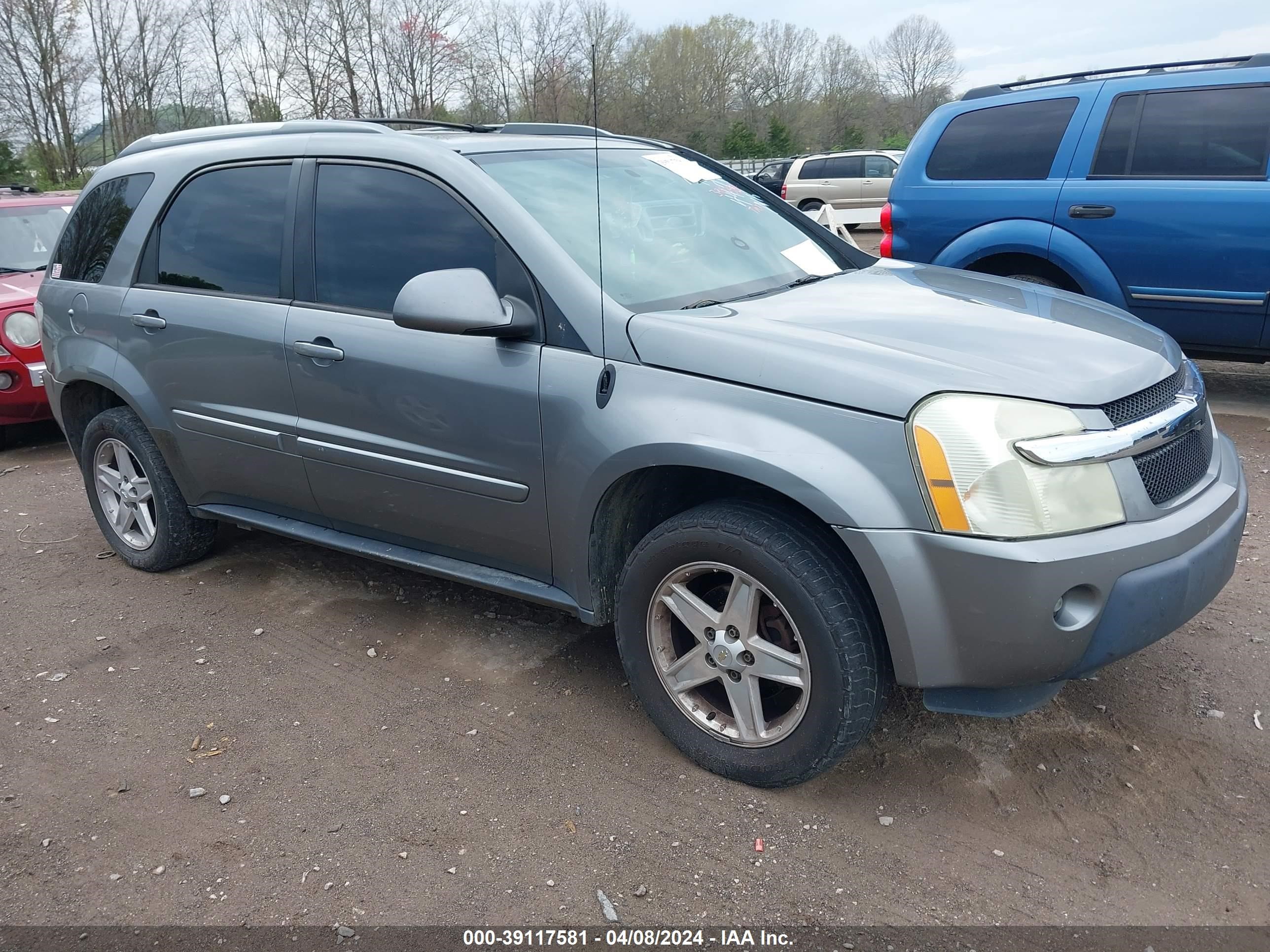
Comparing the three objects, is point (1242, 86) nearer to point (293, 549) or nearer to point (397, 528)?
point (397, 528)

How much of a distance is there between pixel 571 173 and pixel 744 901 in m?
2.29

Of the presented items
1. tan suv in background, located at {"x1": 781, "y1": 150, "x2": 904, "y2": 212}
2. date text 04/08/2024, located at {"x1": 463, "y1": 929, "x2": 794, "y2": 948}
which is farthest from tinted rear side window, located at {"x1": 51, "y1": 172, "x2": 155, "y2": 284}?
tan suv in background, located at {"x1": 781, "y1": 150, "x2": 904, "y2": 212}

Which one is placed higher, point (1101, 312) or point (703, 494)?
point (1101, 312)

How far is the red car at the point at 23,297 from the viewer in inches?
256

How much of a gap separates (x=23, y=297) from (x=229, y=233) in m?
3.77

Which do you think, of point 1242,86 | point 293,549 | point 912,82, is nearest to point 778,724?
point 293,549

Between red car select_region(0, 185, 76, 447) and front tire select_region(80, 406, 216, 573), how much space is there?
1.50 metres

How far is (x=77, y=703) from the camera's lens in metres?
3.48

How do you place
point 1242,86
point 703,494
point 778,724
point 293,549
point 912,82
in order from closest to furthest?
point 778,724 < point 703,494 < point 293,549 < point 1242,86 < point 912,82

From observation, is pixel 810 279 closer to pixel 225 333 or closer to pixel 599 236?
pixel 599 236

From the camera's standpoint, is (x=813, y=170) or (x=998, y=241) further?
(x=813, y=170)

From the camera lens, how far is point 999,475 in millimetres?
2301

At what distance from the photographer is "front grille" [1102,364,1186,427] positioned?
2.47m

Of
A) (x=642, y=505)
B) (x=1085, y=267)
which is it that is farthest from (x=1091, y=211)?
(x=642, y=505)
